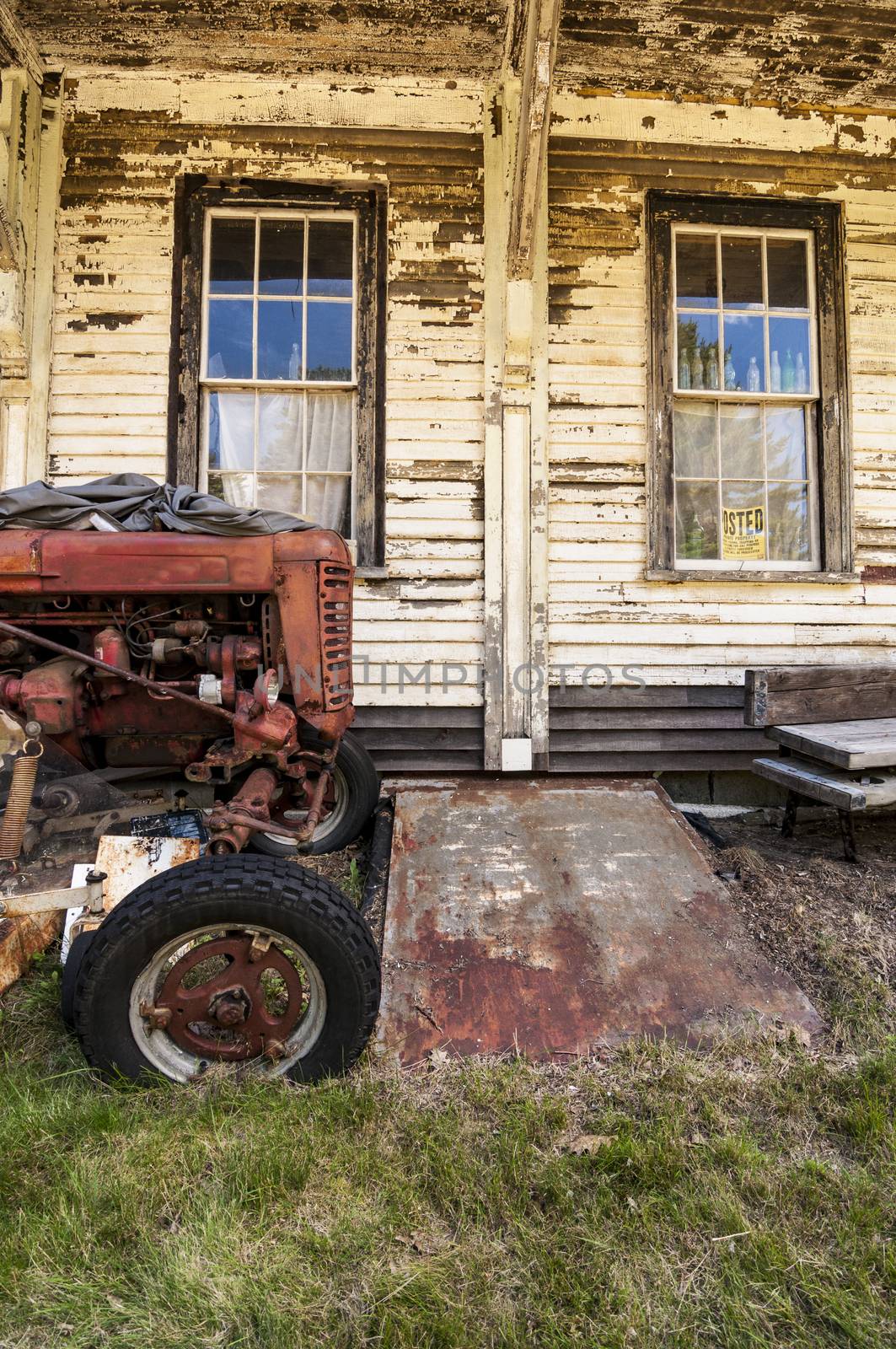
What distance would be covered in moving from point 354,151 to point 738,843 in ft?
14.4

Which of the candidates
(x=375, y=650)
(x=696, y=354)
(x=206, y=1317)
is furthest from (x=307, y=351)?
(x=206, y=1317)

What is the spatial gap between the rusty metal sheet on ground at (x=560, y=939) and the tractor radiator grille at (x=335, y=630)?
2.42 ft

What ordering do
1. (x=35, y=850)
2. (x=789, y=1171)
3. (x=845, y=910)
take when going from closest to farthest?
(x=789, y=1171) → (x=35, y=850) → (x=845, y=910)

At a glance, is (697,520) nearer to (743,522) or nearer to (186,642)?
(743,522)

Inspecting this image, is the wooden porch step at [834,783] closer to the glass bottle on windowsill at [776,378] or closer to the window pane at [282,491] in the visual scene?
the glass bottle on windowsill at [776,378]

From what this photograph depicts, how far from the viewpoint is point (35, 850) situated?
2385 mm

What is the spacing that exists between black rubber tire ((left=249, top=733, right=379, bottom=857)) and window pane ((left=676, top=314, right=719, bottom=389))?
9.99ft

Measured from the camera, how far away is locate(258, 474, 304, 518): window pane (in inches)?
170

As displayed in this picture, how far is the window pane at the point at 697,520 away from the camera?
14.8ft

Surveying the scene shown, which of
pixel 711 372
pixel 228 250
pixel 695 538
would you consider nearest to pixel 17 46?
pixel 228 250

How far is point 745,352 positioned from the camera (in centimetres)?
457

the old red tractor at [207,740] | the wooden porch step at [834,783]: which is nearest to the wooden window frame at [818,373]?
the wooden porch step at [834,783]

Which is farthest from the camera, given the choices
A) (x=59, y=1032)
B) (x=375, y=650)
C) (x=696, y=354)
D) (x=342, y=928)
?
(x=696, y=354)

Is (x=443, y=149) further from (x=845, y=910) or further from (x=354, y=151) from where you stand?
(x=845, y=910)
